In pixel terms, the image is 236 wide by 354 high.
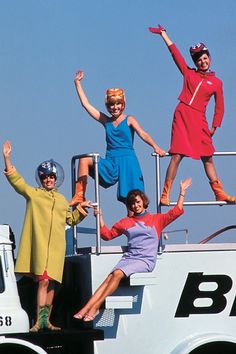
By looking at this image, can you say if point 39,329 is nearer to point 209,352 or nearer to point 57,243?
point 57,243

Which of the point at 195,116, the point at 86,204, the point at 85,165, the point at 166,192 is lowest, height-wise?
the point at 86,204

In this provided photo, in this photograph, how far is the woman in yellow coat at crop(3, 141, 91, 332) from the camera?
512 inches

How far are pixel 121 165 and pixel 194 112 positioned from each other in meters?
1.18

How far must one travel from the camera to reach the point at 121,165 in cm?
1384

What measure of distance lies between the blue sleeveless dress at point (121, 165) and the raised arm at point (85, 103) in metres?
0.30

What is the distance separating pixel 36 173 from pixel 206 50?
2.75 metres

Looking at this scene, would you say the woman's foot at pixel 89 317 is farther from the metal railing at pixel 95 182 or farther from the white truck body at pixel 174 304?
the metal railing at pixel 95 182

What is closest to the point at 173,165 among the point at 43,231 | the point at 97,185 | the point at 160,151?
the point at 160,151

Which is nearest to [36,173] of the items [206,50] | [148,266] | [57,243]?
[57,243]

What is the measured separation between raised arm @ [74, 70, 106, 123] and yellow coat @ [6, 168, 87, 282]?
144 centimetres

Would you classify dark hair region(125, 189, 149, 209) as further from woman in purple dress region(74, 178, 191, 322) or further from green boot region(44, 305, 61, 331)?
green boot region(44, 305, 61, 331)

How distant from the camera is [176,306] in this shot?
13.4m

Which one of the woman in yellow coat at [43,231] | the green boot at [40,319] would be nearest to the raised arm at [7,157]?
the woman in yellow coat at [43,231]

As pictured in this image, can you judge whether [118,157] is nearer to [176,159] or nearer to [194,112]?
[176,159]
